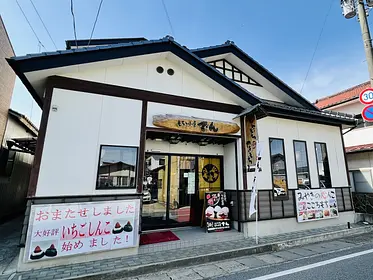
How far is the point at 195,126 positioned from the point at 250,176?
7.52ft

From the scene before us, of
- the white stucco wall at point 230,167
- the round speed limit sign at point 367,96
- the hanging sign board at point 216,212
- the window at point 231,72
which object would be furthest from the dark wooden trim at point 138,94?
the round speed limit sign at point 367,96

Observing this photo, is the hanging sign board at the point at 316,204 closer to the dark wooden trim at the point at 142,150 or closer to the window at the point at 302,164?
the window at the point at 302,164

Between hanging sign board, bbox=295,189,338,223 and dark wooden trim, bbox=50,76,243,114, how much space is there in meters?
3.53

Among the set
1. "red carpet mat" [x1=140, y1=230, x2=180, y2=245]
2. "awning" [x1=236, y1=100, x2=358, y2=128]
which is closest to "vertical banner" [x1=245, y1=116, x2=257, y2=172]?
"awning" [x1=236, y1=100, x2=358, y2=128]

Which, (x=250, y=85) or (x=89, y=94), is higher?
(x=250, y=85)

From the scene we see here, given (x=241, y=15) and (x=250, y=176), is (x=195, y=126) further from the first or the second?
(x=241, y=15)

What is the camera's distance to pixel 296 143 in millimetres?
6883

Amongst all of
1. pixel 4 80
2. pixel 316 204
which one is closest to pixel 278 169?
pixel 316 204

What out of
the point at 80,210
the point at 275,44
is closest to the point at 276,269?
the point at 80,210

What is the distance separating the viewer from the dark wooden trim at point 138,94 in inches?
175

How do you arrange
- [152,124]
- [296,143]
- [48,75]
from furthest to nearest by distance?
[296,143] < [152,124] < [48,75]

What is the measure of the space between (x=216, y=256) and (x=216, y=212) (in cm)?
172

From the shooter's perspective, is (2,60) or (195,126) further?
(2,60)

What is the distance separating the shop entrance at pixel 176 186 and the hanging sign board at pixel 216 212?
57 cm
